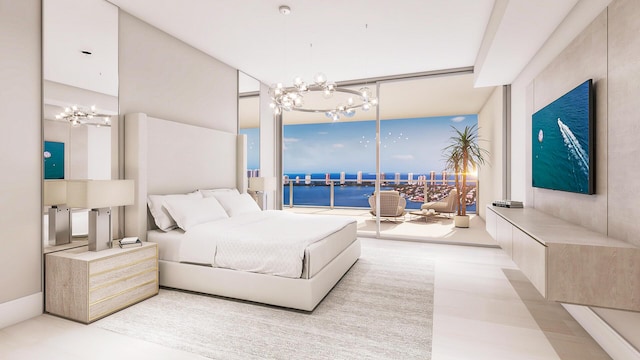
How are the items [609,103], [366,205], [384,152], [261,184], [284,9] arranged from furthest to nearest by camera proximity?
[366,205] → [384,152] → [261,184] → [284,9] → [609,103]

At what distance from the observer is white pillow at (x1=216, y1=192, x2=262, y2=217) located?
3.92 meters

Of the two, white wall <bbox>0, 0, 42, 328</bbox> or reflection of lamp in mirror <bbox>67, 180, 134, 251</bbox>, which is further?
reflection of lamp in mirror <bbox>67, 180, 134, 251</bbox>

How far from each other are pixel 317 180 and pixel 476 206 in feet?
16.1

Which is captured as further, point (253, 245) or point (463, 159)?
point (463, 159)

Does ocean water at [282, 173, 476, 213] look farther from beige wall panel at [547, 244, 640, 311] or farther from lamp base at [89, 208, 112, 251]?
beige wall panel at [547, 244, 640, 311]

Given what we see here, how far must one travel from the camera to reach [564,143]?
250 centimetres

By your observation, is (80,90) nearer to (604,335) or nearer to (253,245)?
(253,245)

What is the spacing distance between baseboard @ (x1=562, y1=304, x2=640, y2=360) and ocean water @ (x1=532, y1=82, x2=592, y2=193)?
0.89 meters

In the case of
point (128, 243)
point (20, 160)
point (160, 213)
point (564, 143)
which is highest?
point (564, 143)

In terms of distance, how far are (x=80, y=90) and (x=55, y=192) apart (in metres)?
0.97

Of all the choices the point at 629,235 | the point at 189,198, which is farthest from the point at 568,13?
the point at 189,198

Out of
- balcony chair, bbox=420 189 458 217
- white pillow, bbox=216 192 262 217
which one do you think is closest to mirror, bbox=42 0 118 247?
white pillow, bbox=216 192 262 217

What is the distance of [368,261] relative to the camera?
402 centimetres

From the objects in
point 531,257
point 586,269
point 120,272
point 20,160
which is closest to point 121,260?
point 120,272
